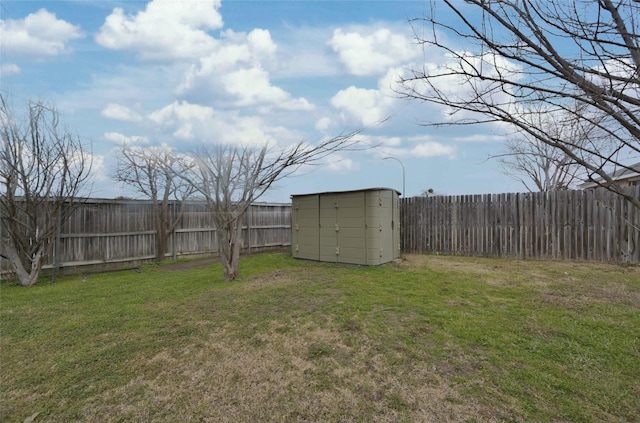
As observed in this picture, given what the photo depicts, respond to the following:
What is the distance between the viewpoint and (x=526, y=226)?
862cm

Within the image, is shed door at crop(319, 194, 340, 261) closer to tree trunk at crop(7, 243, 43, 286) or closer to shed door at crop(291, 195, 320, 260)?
shed door at crop(291, 195, 320, 260)

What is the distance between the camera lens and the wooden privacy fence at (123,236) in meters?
7.43

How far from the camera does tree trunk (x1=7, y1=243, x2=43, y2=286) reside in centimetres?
622

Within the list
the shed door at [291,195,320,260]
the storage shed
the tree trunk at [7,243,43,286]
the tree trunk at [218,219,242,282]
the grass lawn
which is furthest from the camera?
the shed door at [291,195,320,260]

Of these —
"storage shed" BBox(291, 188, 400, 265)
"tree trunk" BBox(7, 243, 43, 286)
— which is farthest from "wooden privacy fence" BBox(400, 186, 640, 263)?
"tree trunk" BBox(7, 243, 43, 286)

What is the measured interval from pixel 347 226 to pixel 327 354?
16.5 ft

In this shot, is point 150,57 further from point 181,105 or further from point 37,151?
point 37,151

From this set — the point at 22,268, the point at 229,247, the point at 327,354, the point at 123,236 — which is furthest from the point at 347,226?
the point at 22,268

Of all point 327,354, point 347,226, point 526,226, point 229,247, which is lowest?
point 327,354

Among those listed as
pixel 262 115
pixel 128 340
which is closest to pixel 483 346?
pixel 128 340

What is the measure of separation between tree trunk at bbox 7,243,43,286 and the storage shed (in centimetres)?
581

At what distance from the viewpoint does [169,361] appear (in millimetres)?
2756

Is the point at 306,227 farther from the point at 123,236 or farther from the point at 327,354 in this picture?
the point at 327,354

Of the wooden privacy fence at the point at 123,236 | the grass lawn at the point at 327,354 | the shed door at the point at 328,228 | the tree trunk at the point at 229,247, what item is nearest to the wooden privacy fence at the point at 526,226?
the grass lawn at the point at 327,354
